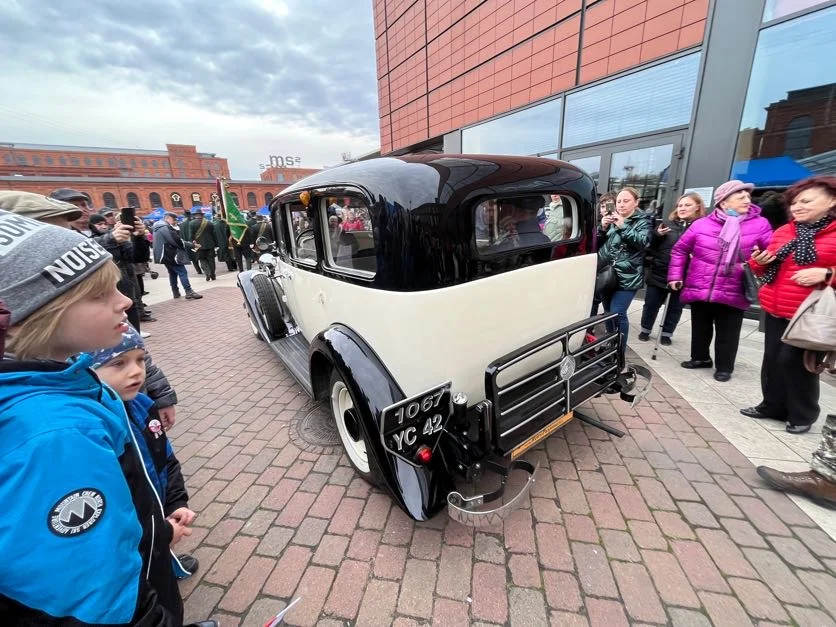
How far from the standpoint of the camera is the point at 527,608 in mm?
1642

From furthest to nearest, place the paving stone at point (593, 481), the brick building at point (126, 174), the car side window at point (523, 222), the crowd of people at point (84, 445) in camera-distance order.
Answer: the brick building at point (126, 174) < the paving stone at point (593, 481) < the car side window at point (523, 222) < the crowd of people at point (84, 445)

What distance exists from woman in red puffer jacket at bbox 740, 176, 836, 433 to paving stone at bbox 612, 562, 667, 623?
2.06 m

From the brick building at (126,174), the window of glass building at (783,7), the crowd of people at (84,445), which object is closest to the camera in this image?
the crowd of people at (84,445)

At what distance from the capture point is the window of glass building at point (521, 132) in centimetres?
758

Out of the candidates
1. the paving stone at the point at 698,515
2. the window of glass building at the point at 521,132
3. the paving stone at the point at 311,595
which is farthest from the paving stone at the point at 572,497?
the window of glass building at the point at 521,132

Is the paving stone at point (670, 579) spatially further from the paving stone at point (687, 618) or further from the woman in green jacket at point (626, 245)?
the woman in green jacket at point (626, 245)

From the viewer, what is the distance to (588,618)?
1586 mm

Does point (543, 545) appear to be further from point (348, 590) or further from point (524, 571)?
point (348, 590)

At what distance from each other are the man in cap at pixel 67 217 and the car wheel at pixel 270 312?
186 cm

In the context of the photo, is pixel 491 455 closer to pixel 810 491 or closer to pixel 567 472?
pixel 567 472

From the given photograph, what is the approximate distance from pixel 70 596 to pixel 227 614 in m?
1.27

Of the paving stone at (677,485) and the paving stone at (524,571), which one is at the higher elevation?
the paving stone at (677,485)

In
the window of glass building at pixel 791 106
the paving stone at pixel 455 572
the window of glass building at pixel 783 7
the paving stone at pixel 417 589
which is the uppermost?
the window of glass building at pixel 783 7

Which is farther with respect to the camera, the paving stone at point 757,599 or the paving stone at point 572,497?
the paving stone at point 572,497
